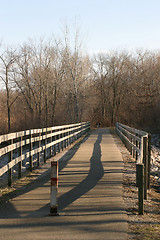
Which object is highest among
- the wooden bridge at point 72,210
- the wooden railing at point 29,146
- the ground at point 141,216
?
the wooden railing at point 29,146

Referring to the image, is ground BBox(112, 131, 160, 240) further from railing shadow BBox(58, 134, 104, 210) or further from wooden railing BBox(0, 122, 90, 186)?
wooden railing BBox(0, 122, 90, 186)

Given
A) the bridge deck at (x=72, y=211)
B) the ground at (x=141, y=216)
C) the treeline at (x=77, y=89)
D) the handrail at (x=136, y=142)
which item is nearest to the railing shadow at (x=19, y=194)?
the bridge deck at (x=72, y=211)

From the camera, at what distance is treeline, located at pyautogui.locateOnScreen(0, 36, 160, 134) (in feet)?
155

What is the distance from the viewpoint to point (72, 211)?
5.95 m

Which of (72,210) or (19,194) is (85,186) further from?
(72,210)

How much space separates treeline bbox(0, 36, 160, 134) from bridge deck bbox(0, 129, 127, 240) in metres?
33.2

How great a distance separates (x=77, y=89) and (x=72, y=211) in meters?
42.9

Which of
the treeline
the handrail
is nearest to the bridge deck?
the handrail

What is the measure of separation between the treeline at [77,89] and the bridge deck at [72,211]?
109 feet

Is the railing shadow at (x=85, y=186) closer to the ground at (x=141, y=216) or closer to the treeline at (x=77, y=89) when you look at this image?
the ground at (x=141, y=216)

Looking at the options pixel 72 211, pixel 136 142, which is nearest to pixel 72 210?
pixel 72 211

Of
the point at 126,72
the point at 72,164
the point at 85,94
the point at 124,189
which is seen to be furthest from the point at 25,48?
the point at 124,189

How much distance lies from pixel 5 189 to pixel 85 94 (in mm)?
46780

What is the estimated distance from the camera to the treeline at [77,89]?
47281 millimetres
